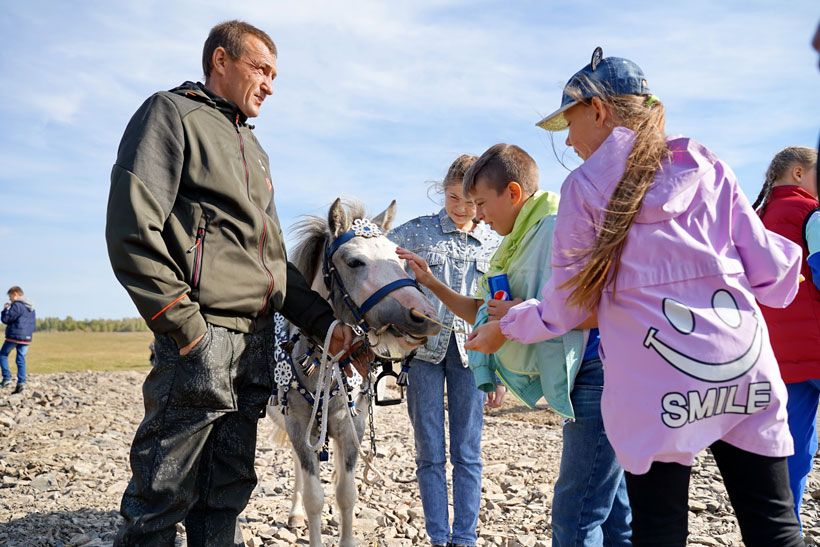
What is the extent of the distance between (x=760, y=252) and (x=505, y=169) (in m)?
1.30

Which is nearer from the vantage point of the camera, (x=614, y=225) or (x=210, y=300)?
(x=614, y=225)

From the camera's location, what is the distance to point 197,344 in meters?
2.95

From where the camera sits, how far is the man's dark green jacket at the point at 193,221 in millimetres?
2777

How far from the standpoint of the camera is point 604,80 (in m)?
2.66

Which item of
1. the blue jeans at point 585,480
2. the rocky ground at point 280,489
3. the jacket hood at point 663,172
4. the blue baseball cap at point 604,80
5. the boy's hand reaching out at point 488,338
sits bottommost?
the rocky ground at point 280,489

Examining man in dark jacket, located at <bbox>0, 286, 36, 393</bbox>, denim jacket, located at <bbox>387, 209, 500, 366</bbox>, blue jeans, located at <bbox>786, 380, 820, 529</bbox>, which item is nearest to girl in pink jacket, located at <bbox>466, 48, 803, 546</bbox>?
blue jeans, located at <bbox>786, 380, 820, 529</bbox>

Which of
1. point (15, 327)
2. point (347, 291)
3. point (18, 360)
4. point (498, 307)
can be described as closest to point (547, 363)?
point (498, 307)

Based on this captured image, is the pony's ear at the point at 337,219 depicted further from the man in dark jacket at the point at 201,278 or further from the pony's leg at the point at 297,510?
the pony's leg at the point at 297,510

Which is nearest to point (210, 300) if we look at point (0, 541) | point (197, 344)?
point (197, 344)

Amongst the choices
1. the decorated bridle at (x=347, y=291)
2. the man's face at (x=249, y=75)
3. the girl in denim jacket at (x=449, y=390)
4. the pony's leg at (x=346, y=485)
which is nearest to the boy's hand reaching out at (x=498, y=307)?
the decorated bridle at (x=347, y=291)

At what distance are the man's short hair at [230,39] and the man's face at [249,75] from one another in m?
0.02

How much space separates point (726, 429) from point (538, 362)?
986mm

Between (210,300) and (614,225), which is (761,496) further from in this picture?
(210,300)

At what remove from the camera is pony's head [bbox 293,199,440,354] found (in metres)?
3.88
